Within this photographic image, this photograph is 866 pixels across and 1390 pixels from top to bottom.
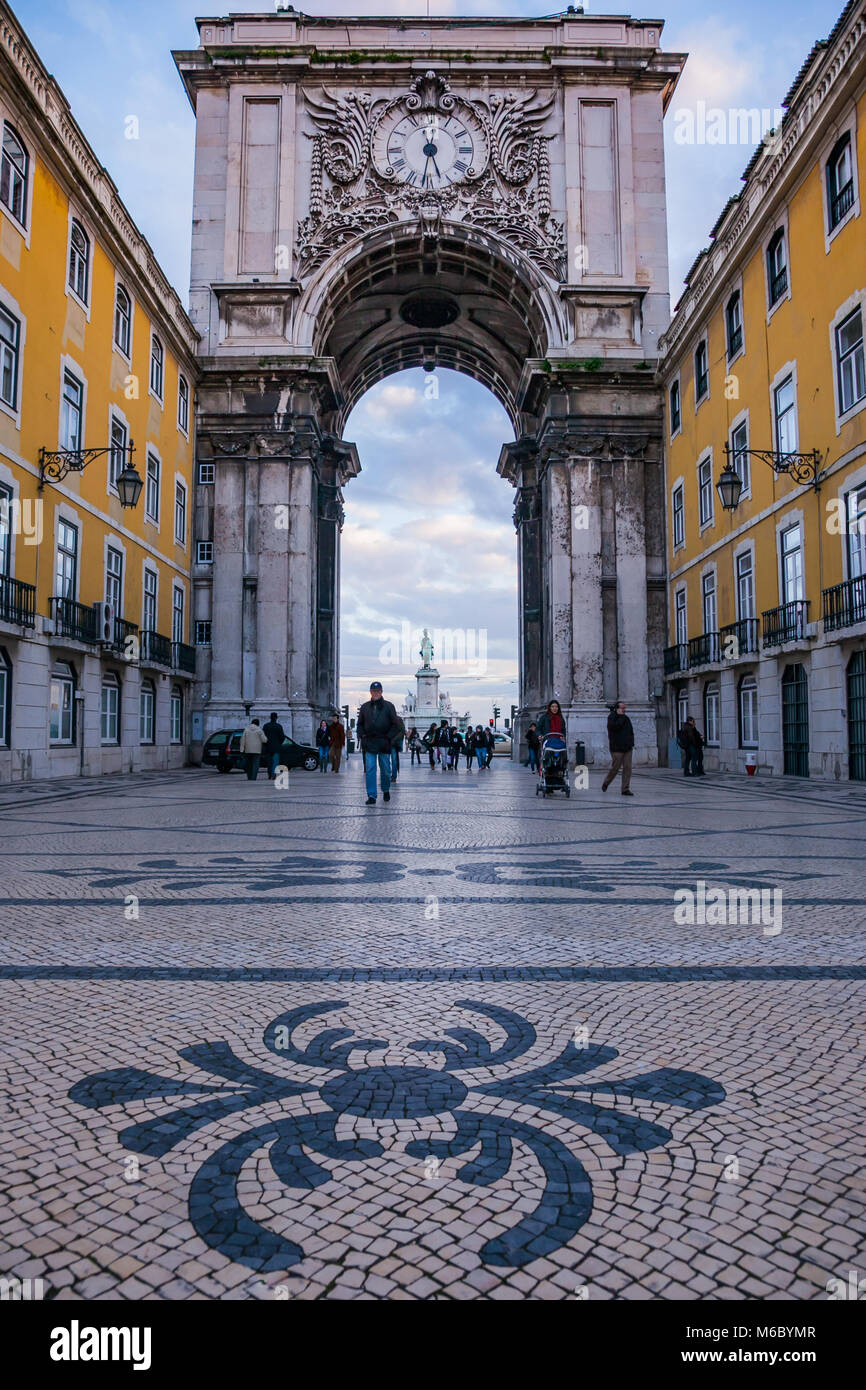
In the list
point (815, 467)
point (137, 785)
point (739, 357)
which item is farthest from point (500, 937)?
point (739, 357)

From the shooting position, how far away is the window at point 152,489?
24594mm

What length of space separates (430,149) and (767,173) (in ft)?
50.2

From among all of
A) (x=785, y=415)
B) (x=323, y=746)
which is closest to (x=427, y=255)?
(x=785, y=415)

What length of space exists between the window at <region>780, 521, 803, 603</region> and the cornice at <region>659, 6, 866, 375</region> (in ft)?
23.6

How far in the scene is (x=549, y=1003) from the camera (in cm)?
284

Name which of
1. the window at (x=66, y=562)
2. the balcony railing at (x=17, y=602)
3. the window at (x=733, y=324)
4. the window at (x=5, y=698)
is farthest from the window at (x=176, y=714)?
the window at (x=733, y=324)

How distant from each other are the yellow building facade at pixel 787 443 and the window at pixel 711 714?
A: 59 mm

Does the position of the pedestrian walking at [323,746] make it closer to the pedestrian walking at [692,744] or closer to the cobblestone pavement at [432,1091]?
the pedestrian walking at [692,744]

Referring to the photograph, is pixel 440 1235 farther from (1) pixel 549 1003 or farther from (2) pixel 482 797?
(2) pixel 482 797

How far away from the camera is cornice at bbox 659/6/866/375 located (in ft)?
50.4

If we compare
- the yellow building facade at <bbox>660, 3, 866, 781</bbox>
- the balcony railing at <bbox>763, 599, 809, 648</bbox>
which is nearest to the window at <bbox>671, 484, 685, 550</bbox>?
the yellow building facade at <bbox>660, 3, 866, 781</bbox>

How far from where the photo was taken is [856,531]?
51.7ft

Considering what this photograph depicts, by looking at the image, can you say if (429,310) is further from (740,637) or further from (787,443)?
(740,637)

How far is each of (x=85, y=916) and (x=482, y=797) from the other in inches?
397
